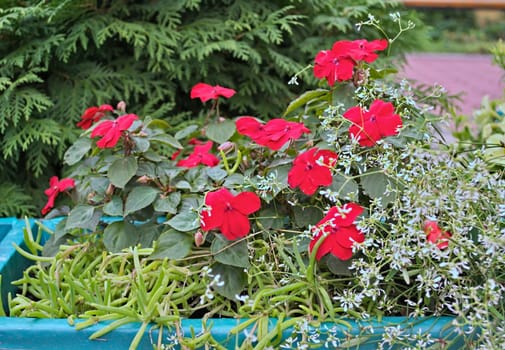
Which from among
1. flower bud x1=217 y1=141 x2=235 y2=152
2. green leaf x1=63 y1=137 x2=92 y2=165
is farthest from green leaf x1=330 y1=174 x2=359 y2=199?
green leaf x1=63 y1=137 x2=92 y2=165

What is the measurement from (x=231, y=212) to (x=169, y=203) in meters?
0.20

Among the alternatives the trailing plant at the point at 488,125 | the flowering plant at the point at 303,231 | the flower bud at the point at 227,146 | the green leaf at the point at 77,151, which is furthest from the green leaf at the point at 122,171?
the trailing plant at the point at 488,125

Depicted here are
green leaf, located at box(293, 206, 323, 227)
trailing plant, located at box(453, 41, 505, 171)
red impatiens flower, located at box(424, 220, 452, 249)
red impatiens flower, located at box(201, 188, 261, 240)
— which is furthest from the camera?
trailing plant, located at box(453, 41, 505, 171)

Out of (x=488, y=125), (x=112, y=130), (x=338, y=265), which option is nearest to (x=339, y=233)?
(x=338, y=265)

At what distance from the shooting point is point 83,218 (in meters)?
1.31

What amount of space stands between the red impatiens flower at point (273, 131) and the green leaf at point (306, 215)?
129 mm

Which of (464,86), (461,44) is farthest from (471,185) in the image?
(461,44)

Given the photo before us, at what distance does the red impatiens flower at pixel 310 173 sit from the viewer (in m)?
1.13

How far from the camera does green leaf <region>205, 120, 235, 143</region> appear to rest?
151 cm

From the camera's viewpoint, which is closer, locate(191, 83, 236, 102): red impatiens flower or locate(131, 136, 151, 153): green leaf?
locate(131, 136, 151, 153): green leaf

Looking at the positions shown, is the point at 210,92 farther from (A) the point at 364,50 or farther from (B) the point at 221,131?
(A) the point at 364,50

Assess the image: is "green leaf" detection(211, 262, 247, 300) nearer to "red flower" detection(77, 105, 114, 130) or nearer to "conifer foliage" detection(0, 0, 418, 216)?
"red flower" detection(77, 105, 114, 130)

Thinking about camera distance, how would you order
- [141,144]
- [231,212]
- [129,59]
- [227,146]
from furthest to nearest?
[129,59] → [227,146] → [141,144] → [231,212]

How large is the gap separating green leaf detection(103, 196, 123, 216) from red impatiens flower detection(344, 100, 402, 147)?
483 mm
